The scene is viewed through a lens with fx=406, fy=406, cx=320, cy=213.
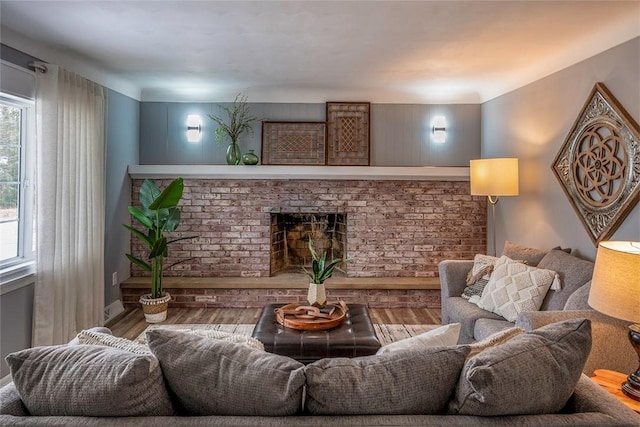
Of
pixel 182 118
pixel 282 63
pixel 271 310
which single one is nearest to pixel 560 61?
pixel 282 63

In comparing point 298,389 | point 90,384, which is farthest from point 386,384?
point 90,384

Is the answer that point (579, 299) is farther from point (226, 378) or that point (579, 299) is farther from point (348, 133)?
point (348, 133)

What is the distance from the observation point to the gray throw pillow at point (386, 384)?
1139mm

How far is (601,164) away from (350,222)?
2560 millimetres

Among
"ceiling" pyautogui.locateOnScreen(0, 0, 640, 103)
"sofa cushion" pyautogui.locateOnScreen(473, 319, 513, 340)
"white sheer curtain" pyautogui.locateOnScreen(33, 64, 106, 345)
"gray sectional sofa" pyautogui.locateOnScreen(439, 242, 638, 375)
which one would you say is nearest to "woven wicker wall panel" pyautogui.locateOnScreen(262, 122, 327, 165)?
"ceiling" pyautogui.locateOnScreen(0, 0, 640, 103)

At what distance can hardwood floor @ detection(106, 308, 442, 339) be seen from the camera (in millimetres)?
4008

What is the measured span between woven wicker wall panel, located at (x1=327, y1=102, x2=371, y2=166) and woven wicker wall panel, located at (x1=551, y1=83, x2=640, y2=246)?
2.13m

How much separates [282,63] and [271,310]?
2129 millimetres

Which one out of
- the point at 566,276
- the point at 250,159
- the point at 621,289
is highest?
the point at 250,159

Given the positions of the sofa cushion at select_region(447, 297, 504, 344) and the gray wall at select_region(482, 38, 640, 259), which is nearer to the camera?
the gray wall at select_region(482, 38, 640, 259)

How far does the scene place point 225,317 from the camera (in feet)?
13.8

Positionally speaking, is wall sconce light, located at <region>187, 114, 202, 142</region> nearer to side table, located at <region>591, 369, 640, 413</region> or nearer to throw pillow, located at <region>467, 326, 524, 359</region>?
throw pillow, located at <region>467, 326, 524, 359</region>

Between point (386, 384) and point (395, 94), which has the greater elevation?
point (395, 94)

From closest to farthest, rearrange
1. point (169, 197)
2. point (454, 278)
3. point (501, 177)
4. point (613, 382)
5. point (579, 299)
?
point (613, 382) < point (579, 299) < point (454, 278) < point (501, 177) < point (169, 197)
